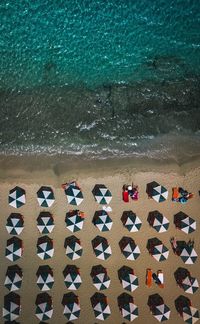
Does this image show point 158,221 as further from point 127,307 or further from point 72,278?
point 72,278

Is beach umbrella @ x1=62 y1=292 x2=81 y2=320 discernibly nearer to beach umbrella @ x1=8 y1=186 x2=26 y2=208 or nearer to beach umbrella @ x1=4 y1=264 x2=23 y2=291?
beach umbrella @ x1=4 y1=264 x2=23 y2=291

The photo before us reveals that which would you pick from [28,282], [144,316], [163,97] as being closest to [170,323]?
[144,316]

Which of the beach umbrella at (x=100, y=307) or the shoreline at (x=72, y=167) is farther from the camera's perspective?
the shoreline at (x=72, y=167)

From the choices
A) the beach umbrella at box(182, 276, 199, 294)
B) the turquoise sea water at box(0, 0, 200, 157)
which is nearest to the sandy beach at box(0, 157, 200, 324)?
the beach umbrella at box(182, 276, 199, 294)

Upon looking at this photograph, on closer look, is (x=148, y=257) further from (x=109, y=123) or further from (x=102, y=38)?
(x=102, y=38)

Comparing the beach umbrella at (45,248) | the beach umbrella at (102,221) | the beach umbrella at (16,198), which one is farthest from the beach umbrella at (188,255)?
the beach umbrella at (16,198)

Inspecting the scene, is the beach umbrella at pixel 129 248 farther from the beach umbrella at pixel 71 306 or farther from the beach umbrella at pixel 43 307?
the beach umbrella at pixel 43 307
